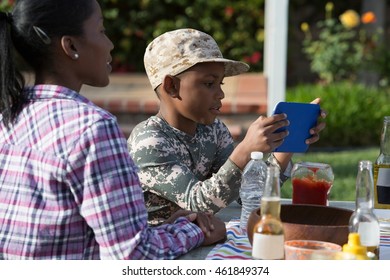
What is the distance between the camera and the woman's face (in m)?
1.95

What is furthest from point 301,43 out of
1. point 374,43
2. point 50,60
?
point 50,60

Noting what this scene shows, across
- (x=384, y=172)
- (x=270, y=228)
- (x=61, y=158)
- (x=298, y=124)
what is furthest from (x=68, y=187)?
A: (x=384, y=172)

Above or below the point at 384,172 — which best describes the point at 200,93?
above

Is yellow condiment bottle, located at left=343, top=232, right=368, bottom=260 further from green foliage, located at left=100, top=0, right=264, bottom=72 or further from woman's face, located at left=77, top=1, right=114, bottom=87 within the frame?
green foliage, located at left=100, top=0, right=264, bottom=72

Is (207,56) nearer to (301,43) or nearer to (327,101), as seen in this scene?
(327,101)

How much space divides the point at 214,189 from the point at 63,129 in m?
0.67

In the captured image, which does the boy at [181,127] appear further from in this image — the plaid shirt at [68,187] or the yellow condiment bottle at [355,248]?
the yellow condiment bottle at [355,248]

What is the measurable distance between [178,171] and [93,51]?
634 millimetres

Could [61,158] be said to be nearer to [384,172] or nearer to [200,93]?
[200,93]

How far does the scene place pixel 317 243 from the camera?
172 cm

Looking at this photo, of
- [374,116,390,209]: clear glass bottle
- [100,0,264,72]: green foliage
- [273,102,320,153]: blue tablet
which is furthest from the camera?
[100,0,264,72]: green foliage

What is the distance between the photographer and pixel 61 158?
1745 mm

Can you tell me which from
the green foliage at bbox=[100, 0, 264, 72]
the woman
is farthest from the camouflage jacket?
the green foliage at bbox=[100, 0, 264, 72]

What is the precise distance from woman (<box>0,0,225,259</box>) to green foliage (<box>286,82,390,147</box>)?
670 cm
